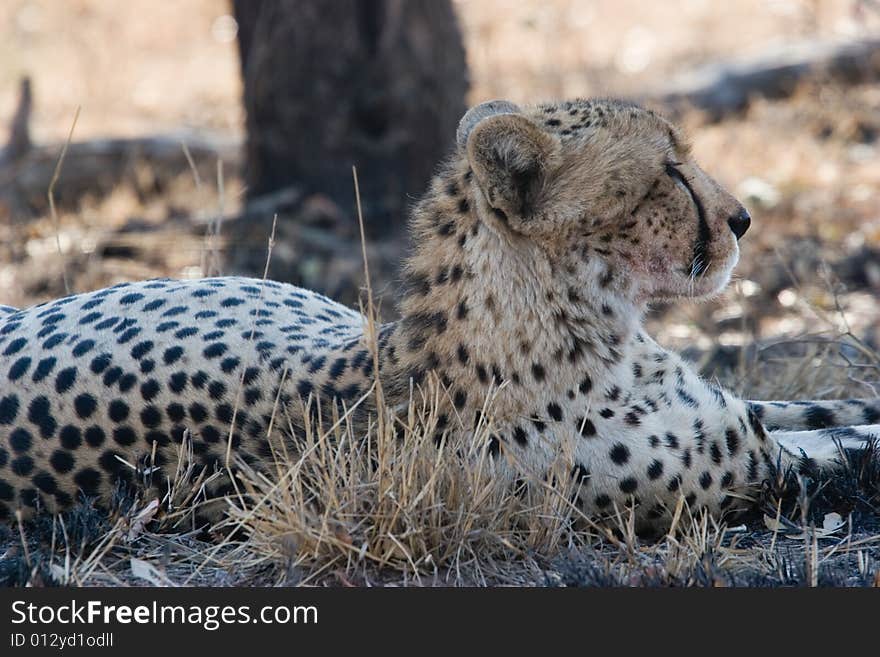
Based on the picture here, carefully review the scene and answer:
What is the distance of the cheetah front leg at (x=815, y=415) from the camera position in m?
3.55

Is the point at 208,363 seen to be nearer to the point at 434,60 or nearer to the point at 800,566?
the point at 800,566

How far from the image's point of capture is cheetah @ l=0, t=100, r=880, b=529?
9.24 ft

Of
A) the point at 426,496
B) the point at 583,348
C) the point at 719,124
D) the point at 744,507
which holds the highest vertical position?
the point at 583,348

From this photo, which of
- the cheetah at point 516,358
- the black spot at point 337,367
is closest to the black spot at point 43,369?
the cheetah at point 516,358

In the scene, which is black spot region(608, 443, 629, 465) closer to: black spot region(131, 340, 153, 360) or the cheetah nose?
the cheetah nose

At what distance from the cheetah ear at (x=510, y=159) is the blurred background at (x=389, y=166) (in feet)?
4.70

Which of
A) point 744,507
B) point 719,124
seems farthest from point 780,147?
point 744,507

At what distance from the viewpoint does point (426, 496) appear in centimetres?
265

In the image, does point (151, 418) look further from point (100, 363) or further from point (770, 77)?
point (770, 77)

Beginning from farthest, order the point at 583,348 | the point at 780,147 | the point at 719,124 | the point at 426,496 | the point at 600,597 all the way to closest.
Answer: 1. the point at 719,124
2. the point at 780,147
3. the point at 583,348
4. the point at 426,496
5. the point at 600,597

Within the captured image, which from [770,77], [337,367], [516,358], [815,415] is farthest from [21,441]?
[770,77]

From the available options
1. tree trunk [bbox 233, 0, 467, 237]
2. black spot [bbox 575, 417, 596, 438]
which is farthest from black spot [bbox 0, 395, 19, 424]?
tree trunk [bbox 233, 0, 467, 237]

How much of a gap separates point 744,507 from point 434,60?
411cm

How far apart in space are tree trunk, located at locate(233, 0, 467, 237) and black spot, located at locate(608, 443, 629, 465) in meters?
3.96
